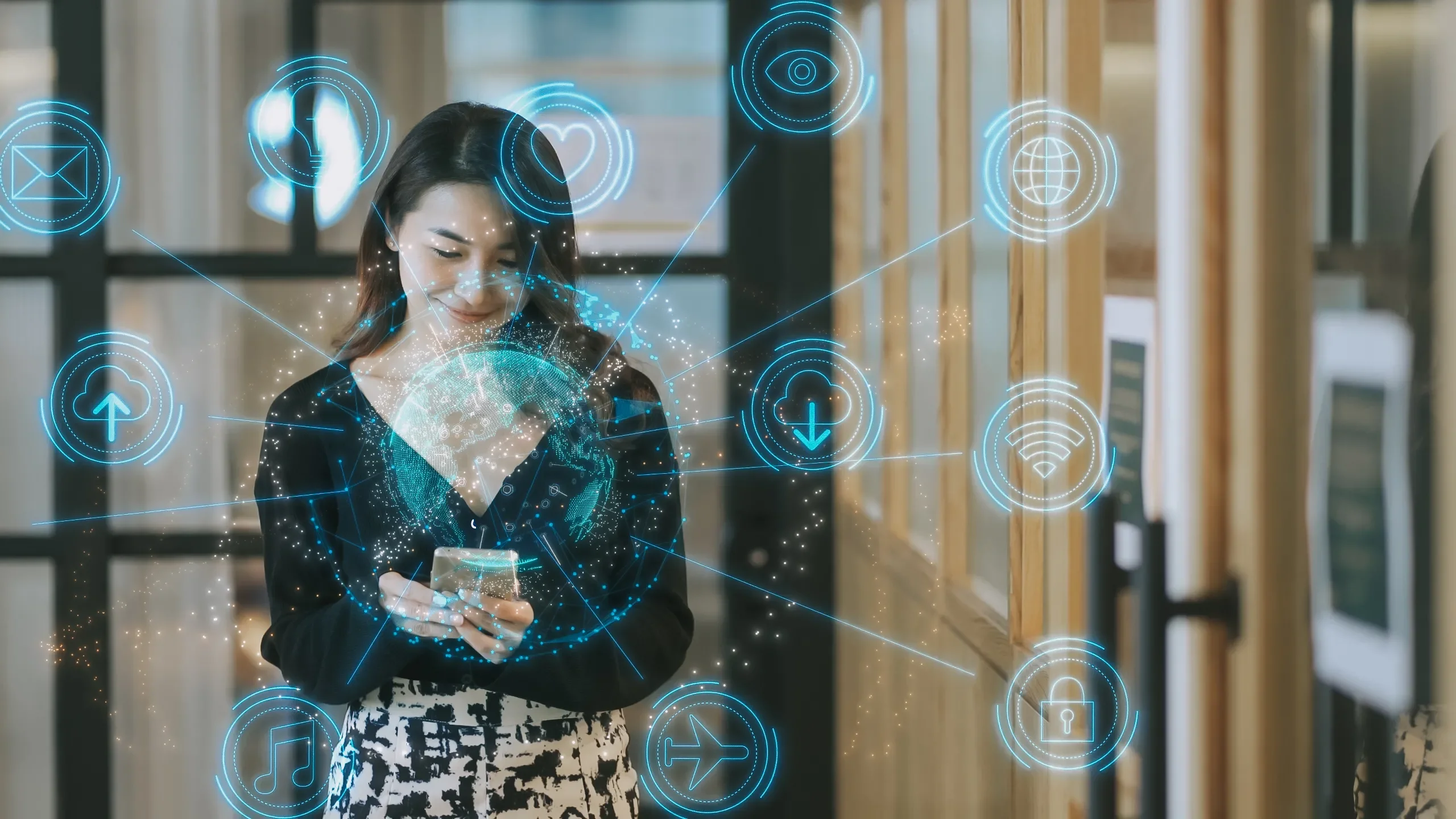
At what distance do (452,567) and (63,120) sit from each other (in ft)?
2.44

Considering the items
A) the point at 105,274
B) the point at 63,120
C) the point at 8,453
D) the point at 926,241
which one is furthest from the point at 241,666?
the point at 926,241

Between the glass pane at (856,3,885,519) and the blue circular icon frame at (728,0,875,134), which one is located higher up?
the blue circular icon frame at (728,0,875,134)

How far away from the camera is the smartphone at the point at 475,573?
3.33 feet

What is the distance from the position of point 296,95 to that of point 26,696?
785mm

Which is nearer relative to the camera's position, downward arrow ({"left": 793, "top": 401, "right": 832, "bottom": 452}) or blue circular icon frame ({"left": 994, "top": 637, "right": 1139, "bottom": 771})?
blue circular icon frame ({"left": 994, "top": 637, "right": 1139, "bottom": 771})

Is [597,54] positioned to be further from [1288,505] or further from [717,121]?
[1288,505]

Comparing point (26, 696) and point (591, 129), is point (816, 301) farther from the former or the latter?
point (26, 696)

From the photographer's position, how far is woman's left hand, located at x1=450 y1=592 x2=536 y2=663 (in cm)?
101

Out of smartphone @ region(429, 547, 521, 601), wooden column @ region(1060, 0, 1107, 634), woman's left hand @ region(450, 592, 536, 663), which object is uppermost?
wooden column @ region(1060, 0, 1107, 634)

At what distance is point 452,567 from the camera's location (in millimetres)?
1019

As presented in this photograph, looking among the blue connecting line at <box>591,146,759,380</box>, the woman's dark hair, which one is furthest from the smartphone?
the blue connecting line at <box>591,146,759,380</box>

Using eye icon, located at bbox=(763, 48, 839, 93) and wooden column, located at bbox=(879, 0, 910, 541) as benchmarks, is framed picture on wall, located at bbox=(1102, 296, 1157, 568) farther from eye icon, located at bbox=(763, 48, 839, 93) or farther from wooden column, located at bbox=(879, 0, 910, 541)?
eye icon, located at bbox=(763, 48, 839, 93)

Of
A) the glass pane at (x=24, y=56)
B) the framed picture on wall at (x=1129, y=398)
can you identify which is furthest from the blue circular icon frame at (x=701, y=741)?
the glass pane at (x=24, y=56)

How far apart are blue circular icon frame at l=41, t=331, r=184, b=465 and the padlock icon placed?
1.01 m
